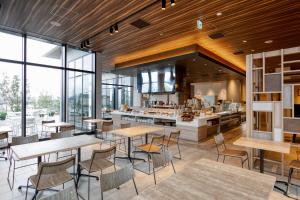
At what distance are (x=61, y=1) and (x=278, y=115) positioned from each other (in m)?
5.00

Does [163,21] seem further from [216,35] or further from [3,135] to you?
[3,135]

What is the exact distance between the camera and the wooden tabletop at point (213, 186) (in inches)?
55.2

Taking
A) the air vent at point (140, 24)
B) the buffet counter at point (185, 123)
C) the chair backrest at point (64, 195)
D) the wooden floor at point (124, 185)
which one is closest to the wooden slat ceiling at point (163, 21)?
the air vent at point (140, 24)

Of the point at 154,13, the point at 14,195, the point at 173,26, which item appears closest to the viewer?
the point at 14,195

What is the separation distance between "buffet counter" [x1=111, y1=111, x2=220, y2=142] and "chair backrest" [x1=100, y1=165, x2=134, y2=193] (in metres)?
3.98

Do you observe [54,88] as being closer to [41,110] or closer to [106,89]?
[41,110]

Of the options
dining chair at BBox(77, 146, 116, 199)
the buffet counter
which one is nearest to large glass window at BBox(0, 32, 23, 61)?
the buffet counter

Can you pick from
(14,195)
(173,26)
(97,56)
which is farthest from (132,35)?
(14,195)

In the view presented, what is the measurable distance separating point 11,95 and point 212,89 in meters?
11.3

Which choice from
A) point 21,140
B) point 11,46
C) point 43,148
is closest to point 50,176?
point 43,148

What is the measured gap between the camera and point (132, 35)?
5414mm

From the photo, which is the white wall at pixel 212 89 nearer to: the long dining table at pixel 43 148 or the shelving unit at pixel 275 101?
the shelving unit at pixel 275 101

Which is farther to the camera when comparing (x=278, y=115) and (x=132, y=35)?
(x=132, y=35)

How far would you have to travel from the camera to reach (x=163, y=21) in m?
4.38
